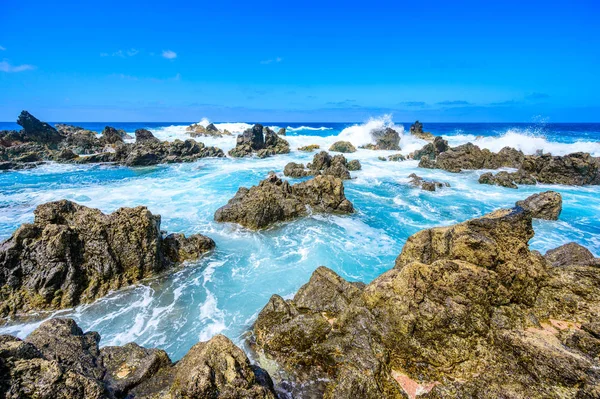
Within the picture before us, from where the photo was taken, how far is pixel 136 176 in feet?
96.7

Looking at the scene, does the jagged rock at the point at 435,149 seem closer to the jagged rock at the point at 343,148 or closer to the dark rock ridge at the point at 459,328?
the jagged rock at the point at 343,148

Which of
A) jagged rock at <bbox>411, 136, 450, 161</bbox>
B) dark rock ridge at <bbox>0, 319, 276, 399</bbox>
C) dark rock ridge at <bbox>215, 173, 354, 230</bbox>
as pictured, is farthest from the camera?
jagged rock at <bbox>411, 136, 450, 161</bbox>

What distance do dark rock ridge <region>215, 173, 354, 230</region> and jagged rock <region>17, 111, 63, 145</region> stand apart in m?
43.0

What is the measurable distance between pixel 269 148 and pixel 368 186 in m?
22.5

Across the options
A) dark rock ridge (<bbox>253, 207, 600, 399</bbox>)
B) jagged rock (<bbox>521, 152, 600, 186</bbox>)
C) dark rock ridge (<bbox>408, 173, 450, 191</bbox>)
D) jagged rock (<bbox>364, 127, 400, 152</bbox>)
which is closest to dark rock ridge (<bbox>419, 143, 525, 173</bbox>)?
jagged rock (<bbox>521, 152, 600, 186</bbox>)

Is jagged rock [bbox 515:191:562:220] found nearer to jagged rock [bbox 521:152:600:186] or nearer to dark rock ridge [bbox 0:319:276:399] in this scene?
jagged rock [bbox 521:152:600:186]

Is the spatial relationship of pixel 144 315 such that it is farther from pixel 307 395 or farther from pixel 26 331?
pixel 307 395

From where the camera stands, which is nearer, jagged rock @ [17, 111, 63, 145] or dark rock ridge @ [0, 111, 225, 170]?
dark rock ridge @ [0, 111, 225, 170]

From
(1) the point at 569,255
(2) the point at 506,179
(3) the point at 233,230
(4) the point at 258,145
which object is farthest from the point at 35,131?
(2) the point at 506,179

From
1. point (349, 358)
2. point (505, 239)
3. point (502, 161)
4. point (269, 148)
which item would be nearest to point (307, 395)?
point (349, 358)

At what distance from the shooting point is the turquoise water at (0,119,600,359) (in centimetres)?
874

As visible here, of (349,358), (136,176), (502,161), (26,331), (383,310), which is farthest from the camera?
(502,161)

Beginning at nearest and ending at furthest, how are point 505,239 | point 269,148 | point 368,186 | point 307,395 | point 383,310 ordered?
point 307,395, point 383,310, point 505,239, point 368,186, point 269,148

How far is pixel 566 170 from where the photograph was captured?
85.7 ft
